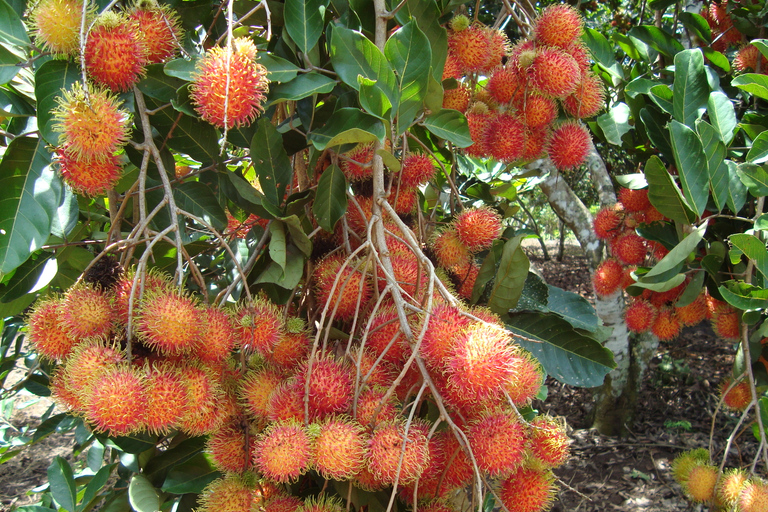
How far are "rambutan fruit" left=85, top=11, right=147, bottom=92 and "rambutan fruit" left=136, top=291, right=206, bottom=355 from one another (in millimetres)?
346

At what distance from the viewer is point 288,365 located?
35.3 inches

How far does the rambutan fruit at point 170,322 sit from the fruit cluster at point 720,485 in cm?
136

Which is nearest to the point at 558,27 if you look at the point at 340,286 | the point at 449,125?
the point at 449,125

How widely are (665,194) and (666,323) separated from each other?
64 centimetres

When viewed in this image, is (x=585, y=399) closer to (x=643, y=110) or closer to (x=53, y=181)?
(x=643, y=110)

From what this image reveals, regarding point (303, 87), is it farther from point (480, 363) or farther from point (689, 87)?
point (689, 87)

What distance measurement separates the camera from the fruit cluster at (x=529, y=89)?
112 cm

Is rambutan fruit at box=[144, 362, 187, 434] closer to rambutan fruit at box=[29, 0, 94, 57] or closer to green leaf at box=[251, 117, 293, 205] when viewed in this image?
green leaf at box=[251, 117, 293, 205]

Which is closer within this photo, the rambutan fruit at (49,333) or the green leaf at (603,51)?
the rambutan fruit at (49,333)

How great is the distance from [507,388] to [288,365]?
38 centimetres

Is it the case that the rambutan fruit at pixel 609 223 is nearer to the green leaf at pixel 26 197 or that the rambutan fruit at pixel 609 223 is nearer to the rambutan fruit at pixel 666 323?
the rambutan fruit at pixel 666 323

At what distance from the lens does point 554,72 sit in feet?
3.61

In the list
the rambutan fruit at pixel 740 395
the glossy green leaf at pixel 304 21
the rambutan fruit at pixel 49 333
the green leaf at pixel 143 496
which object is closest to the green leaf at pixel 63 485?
the green leaf at pixel 143 496

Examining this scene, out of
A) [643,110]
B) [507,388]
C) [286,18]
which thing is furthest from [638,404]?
[286,18]
